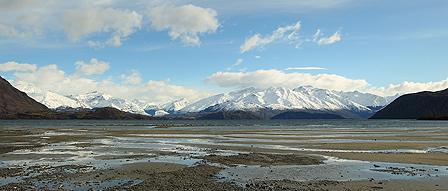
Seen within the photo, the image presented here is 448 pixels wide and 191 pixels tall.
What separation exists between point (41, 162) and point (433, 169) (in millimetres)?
27733

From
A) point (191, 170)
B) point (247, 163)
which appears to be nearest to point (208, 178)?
point (191, 170)

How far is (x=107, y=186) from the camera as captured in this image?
23562 mm

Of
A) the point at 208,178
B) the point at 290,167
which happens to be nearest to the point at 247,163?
the point at 290,167

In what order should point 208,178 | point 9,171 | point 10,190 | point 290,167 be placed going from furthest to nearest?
1. point 290,167
2. point 9,171
3. point 208,178
4. point 10,190

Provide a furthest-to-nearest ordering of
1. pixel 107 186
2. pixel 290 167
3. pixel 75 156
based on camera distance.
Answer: pixel 75 156 < pixel 290 167 < pixel 107 186

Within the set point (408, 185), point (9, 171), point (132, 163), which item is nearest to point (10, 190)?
point (9, 171)

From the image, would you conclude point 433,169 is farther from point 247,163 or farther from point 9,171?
point 9,171

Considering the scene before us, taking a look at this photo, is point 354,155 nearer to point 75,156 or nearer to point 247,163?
point 247,163

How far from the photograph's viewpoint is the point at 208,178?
1039 inches

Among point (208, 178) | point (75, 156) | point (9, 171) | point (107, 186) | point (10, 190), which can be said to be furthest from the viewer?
point (75, 156)

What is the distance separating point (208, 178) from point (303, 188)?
5.91m

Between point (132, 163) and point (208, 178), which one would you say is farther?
point (132, 163)

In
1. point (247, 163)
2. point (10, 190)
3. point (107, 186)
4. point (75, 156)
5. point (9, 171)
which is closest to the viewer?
point (10, 190)

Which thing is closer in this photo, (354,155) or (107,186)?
(107,186)
